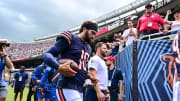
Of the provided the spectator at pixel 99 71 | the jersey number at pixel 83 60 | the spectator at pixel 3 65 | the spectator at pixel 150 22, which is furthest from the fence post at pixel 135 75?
the spectator at pixel 3 65

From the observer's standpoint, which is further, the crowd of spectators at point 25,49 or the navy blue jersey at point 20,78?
the crowd of spectators at point 25,49

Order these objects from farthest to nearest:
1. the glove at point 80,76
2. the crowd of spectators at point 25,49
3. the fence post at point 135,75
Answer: the crowd of spectators at point 25,49
the fence post at point 135,75
the glove at point 80,76

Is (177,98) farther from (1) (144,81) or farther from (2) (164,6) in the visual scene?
(2) (164,6)

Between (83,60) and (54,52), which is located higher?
(54,52)

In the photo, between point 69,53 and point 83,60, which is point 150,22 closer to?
point 83,60

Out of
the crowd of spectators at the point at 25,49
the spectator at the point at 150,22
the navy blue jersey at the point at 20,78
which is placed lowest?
the navy blue jersey at the point at 20,78

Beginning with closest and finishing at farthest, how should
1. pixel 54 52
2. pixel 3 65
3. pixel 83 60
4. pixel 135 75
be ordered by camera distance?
pixel 54 52
pixel 83 60
pixel 3 65
pixel 135 75

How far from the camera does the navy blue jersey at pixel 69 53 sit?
2243mm

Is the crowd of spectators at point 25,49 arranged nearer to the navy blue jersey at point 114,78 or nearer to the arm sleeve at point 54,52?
the navy blue jersey at point 114,78

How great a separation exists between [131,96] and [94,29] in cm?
347

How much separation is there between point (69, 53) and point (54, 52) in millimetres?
235

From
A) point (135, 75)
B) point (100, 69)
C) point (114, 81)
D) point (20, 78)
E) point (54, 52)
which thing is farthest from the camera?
point (20, 78)

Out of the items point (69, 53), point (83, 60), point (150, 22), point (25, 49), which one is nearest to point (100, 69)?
point (83, 60)

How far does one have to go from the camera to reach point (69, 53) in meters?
2.41
